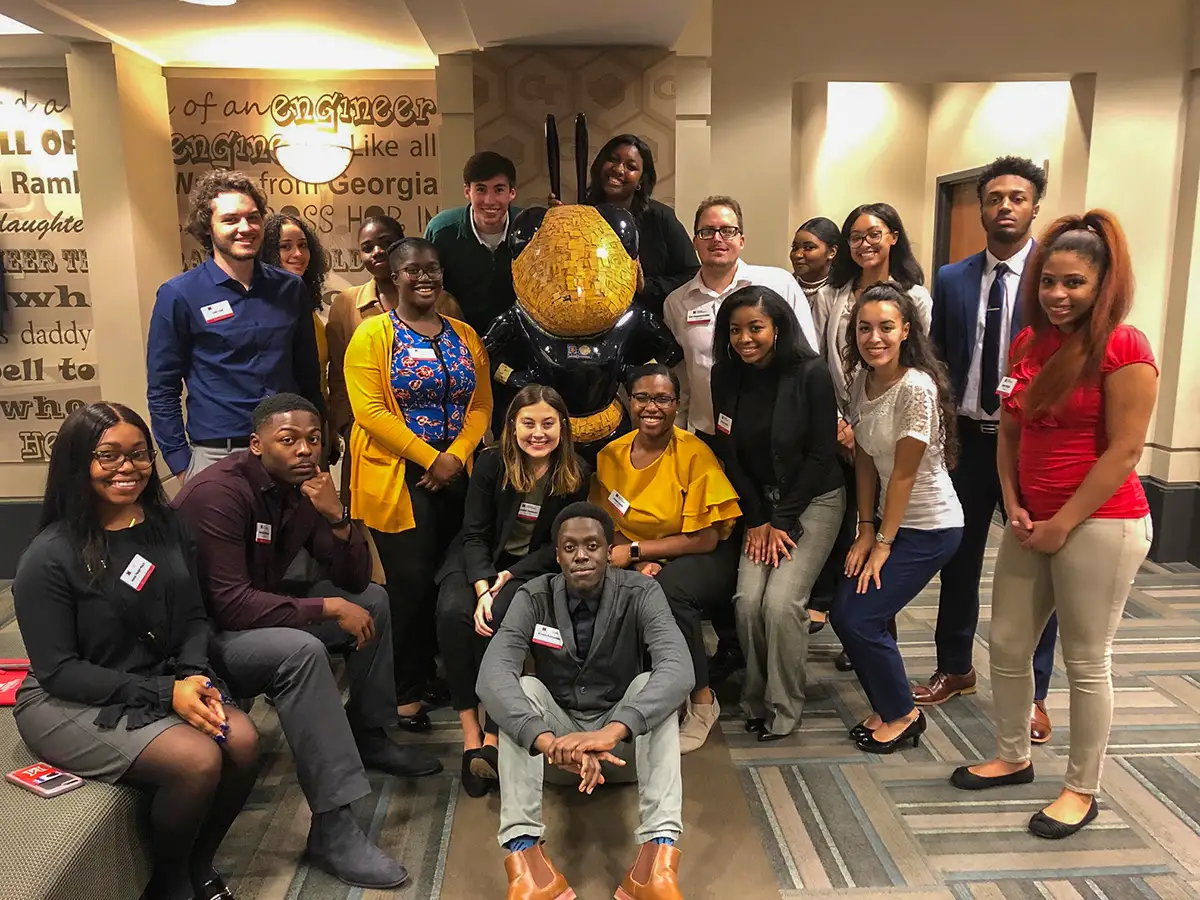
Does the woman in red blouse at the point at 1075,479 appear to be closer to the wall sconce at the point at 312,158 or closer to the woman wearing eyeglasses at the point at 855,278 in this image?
the woman wearing eyeglasses at the point at 855,278

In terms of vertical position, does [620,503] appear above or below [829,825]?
above

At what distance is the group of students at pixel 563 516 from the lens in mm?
1883

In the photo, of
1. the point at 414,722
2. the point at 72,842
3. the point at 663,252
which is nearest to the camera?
the point at 72,842

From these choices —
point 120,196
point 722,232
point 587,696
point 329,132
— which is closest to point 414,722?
point 587,696

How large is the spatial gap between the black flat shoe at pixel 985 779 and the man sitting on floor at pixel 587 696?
86 cm

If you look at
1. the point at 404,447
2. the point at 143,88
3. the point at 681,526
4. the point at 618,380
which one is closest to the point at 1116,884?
the point at 681,526

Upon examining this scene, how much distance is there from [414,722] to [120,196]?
2558 millimetres

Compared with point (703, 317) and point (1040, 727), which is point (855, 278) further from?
point (1040, 727)

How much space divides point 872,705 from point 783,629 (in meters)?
0.36

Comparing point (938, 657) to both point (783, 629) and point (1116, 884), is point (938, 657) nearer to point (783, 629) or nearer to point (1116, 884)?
point (783, 629)

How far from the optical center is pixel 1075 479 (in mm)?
2072

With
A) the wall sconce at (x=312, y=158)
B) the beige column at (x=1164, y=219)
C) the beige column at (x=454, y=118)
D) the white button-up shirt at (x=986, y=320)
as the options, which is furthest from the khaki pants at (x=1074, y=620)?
the wall sconce at (x=312, y=158)

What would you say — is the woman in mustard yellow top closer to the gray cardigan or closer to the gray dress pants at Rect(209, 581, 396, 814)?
the gray cardigan

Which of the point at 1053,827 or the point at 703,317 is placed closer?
the point at 1053,827
